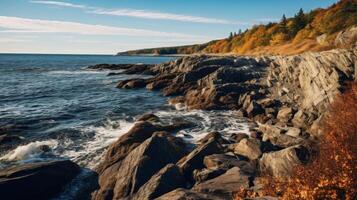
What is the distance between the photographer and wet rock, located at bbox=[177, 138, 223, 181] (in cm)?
1694

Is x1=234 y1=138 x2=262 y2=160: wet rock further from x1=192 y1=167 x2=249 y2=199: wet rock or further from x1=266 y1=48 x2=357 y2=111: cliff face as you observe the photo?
x1=266 y1=48 x2=357 y2=111: cliff face

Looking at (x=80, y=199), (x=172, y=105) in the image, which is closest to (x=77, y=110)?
(x=172, y=105)

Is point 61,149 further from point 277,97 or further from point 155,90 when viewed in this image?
point 155,90

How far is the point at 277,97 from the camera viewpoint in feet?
117

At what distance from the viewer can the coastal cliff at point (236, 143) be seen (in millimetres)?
14539

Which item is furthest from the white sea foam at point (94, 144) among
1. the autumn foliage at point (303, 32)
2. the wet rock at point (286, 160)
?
the autumn foliage at point (303, 32)

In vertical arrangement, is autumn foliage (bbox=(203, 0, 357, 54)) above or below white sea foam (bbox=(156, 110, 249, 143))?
above

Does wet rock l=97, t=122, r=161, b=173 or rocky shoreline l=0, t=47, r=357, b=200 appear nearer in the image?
rocky shoreline l=0, t=47, r=357, b=200

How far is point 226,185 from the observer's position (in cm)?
1377

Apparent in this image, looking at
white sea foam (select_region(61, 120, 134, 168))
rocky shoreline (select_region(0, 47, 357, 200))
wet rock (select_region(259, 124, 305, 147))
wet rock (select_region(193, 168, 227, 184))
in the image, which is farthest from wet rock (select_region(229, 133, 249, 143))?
white sea foam (select_region(61, 120, 134, 168))

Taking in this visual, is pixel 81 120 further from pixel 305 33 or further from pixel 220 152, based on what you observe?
pixel 305 33

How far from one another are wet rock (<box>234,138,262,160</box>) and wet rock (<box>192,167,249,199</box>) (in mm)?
3485

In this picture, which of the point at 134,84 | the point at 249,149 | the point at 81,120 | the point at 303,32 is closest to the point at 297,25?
the point at 303,32

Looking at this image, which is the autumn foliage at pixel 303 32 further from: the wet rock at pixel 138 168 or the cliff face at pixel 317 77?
the wet rock at pixel 138 168
